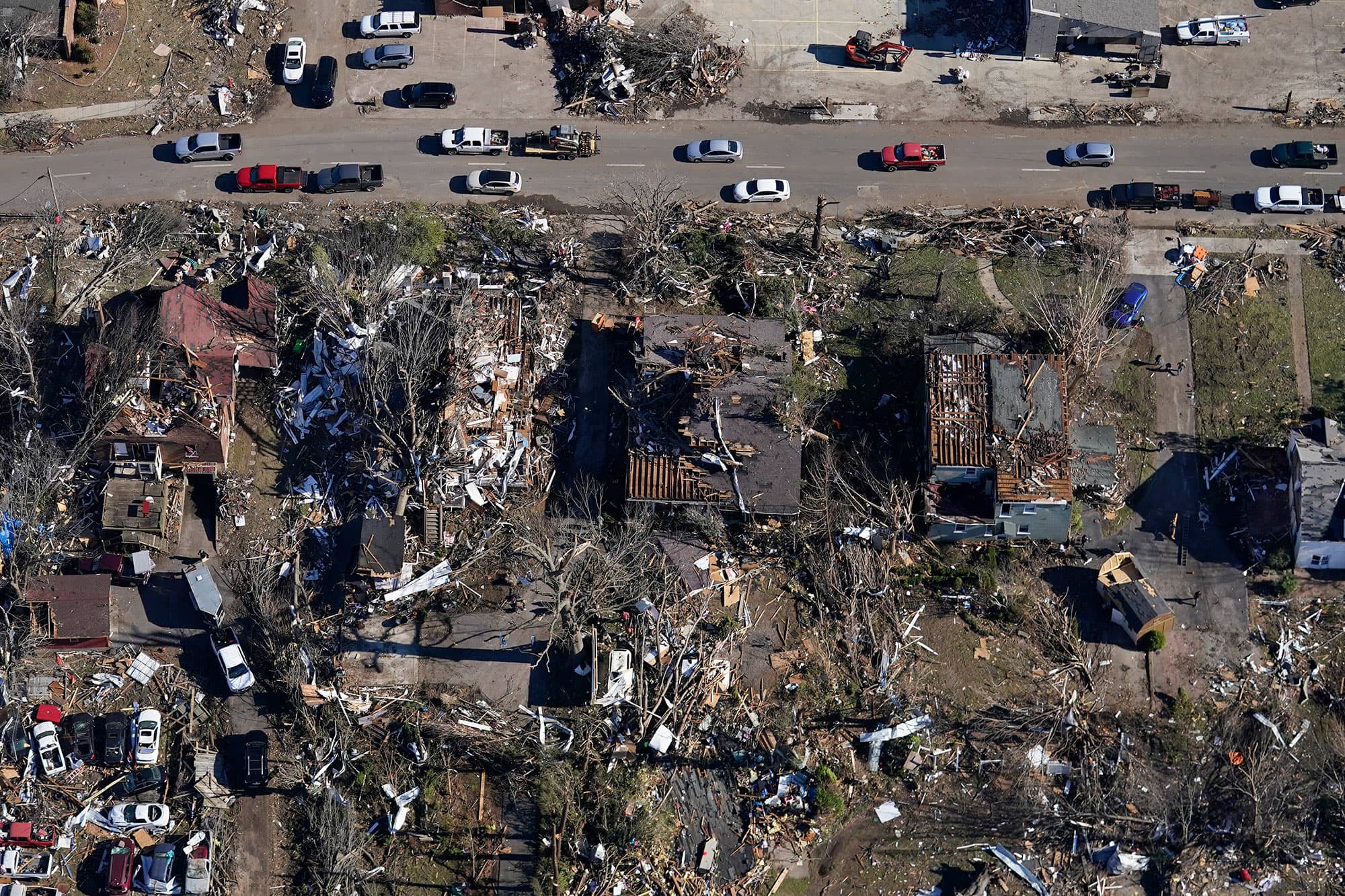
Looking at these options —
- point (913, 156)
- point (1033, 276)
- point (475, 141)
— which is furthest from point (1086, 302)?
point (475, 141)

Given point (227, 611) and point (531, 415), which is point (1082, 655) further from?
point (227, 611)

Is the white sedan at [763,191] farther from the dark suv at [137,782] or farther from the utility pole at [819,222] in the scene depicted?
the dark suv at [137,782]

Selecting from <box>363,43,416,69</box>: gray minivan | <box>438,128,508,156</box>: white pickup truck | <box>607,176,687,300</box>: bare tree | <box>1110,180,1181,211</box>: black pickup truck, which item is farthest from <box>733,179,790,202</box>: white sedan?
<box>363,43,416,69</box>: gray minivan

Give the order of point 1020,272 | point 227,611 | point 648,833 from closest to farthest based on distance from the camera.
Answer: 1. point 648,833
2. point 227,611
3. point 1020,272

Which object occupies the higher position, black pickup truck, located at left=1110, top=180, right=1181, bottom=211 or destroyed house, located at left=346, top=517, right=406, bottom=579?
black pickup truck, located at left=1110, top=180, right=1181, bottom=211

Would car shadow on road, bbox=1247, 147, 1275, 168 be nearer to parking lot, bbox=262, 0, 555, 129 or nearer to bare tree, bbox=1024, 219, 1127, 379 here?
bare tree, bbox=1024, 219, 1127, 379

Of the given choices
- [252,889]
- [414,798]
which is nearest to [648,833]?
[414,798]

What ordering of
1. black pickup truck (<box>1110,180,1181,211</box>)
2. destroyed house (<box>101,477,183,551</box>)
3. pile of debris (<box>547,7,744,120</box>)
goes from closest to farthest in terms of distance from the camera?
destroyed house (<box>101,477,183,551</box>) < black pickup truck (<box>1110,180,1181,211</box>) < pile of debris (<box>547,7,744,120</box>)
